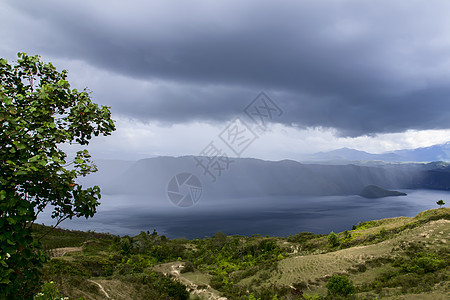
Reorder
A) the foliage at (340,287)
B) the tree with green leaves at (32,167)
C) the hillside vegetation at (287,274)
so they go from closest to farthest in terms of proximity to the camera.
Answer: the tree with green leaves at (32,167), the hillside vegetation at (287,274), the foliage at (340,287)

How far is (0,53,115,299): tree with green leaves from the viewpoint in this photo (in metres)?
4.34

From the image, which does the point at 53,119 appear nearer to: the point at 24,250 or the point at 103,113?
the point at 103,113

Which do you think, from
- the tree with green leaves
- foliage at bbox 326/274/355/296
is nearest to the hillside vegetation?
foliage at bbox 326/274/355/296

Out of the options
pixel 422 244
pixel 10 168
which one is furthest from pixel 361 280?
pixel 10 168

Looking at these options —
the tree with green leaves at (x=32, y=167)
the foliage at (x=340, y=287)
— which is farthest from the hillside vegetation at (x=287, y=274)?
the tree with green leaves at (x=32, y=167)

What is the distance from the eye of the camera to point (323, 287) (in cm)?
2425

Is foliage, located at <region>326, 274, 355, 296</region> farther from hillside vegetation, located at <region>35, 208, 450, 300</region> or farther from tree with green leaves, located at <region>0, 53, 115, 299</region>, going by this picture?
tree with green leaves, located at <region>0, 53, 115, 299</region>

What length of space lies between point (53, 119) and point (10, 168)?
1.32 m

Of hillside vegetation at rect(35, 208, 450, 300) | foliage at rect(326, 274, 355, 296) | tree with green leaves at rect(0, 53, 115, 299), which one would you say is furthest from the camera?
foliage at rect(326, 274, 355, 296)

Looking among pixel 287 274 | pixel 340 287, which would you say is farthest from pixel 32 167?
pixel 287 274

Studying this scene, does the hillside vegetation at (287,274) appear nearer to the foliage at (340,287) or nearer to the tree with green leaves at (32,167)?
the foliage at (340,287)

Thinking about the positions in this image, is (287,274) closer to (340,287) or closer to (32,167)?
(340,287)

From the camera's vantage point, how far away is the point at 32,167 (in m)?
4.09

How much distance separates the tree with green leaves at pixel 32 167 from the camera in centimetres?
434
